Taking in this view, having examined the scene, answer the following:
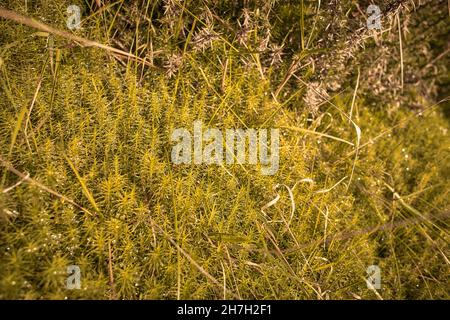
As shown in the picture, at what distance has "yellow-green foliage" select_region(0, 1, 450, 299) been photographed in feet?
5.35

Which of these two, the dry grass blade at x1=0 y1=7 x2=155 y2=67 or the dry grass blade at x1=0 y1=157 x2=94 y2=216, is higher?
the dry grass blade at x1=0 y1=7 x2=155 y2=67

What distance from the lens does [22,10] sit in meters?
2.00

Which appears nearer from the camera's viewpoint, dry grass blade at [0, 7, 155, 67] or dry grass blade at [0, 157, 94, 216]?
dry grass blade at [0, 157, 94, 216]

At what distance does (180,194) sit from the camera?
5.95 feet

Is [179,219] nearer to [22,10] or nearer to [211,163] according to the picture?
[211,163]

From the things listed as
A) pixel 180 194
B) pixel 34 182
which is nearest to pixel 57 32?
pixel 34 182

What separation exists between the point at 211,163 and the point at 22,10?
3.85ft

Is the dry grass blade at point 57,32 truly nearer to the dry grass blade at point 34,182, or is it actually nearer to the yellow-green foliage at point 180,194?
the yellow-green foliage at point 180,194

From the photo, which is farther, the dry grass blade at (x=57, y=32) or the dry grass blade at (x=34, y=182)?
the dry grass blade at (x=57, y=32)

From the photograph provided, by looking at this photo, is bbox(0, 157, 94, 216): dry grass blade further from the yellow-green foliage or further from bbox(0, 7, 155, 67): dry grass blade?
bbox(0, 7, 155, 67): dry grass blade

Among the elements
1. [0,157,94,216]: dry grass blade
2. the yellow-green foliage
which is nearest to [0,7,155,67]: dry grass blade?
the yellow-green foliage

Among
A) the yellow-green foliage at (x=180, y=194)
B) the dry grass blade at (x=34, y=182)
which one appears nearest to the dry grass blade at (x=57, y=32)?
the yellow-green foliage at (x=180, y=194)

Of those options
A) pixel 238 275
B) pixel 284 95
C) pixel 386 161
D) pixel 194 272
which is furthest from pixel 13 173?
pixel 386 161

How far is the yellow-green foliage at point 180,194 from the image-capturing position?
1630 mm
